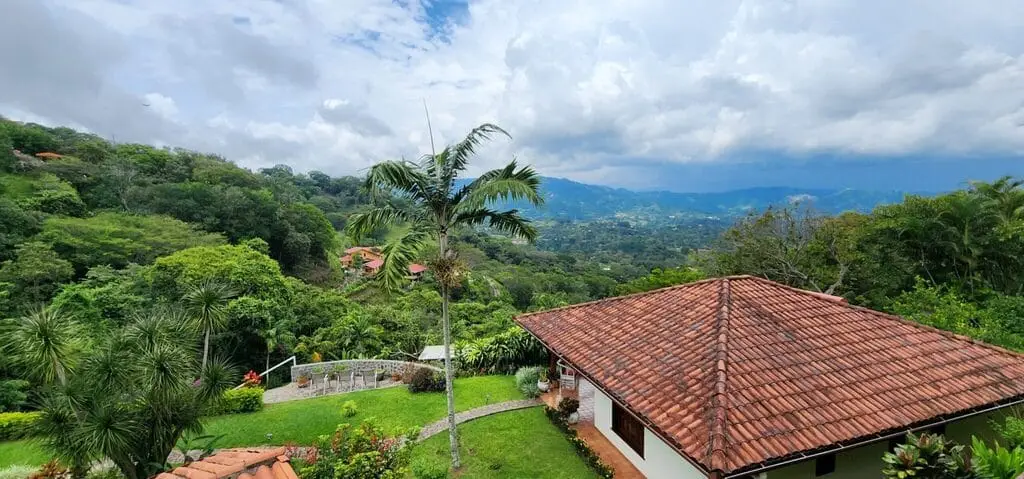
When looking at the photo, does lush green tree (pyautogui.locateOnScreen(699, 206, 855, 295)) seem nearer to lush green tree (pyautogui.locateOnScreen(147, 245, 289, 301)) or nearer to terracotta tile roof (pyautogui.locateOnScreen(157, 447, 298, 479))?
terracotta tile roof (pyautogui.locateOnScreen(157, 447, 298, 479))

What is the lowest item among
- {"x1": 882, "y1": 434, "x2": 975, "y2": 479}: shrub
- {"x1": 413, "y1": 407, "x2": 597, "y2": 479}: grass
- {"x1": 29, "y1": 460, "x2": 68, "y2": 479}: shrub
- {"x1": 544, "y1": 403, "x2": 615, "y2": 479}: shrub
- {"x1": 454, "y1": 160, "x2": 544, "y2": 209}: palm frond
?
{"x1": 29, "y1": 460, "x2": 68, "y2": 479}: shrub

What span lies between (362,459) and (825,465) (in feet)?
25.1

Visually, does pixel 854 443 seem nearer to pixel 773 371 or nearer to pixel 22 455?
pixel 773 371

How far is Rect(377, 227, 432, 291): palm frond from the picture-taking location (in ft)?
28.8

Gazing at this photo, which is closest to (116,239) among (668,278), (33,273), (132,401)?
(33,273)

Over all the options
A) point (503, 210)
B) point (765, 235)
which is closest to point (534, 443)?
point (503, 210)

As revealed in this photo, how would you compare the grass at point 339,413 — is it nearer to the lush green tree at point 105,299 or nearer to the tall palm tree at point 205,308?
the tall palm tree at point 205,308

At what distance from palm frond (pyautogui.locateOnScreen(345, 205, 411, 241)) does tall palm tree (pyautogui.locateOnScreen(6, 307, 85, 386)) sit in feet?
21.0

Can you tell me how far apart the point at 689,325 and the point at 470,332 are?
47.7 ft

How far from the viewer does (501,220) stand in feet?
32.1

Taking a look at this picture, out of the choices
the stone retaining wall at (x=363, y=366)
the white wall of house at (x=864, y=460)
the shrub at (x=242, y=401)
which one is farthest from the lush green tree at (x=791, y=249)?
the shrub at (x=242, y=401)

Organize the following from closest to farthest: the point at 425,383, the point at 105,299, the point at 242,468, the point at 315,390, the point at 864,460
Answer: the point at 242,468 < the point at 864,460 < the point at 425,383 < the point at 315,390 < the point at 105,299

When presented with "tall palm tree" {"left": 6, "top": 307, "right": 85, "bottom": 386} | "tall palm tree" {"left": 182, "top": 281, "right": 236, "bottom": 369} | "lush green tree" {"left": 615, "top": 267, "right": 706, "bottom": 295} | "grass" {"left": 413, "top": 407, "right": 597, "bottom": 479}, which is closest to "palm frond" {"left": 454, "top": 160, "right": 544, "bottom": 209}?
"grass" {"left": 413, "top": 407, "right": 597, "bottom": 479}

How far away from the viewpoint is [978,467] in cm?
490
